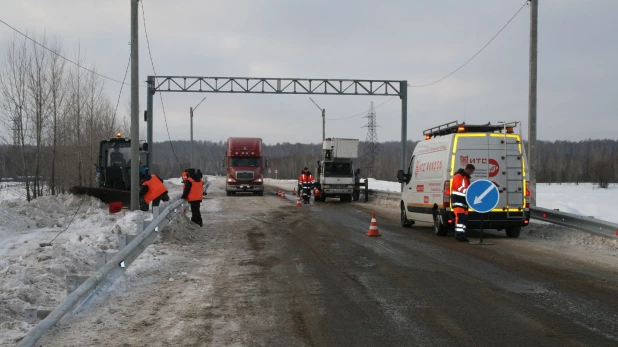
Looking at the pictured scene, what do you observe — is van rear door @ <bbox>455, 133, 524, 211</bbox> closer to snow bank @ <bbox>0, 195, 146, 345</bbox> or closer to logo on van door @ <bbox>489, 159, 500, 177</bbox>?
logo on van door @ <bbox>489, 159, 500, 177</bbox>

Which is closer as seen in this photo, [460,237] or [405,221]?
[460,237]

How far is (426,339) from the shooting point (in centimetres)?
542

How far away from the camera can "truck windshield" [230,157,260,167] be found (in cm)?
3822

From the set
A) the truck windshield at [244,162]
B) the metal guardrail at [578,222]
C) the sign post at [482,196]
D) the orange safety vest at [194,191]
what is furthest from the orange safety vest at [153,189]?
the truck windshield at [244,162]

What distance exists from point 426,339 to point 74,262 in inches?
216

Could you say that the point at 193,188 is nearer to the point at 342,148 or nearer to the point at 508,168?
the point at 508,168

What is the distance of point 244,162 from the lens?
3831cm

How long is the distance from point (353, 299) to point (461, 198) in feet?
21.7

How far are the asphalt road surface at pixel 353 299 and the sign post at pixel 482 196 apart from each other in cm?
97

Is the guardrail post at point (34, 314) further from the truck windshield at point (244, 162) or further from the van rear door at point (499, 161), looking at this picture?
the truck windshield at point (244, 162)

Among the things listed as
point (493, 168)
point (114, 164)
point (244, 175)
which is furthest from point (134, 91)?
point (244, 175)

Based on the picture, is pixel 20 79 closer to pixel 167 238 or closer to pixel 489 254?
pixel 167 238

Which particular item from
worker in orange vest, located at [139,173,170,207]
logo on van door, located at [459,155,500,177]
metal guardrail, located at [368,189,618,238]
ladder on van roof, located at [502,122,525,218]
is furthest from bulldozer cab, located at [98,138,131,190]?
metal guardrail, located at [368,189,618,238]

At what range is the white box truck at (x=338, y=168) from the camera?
32656 mm
